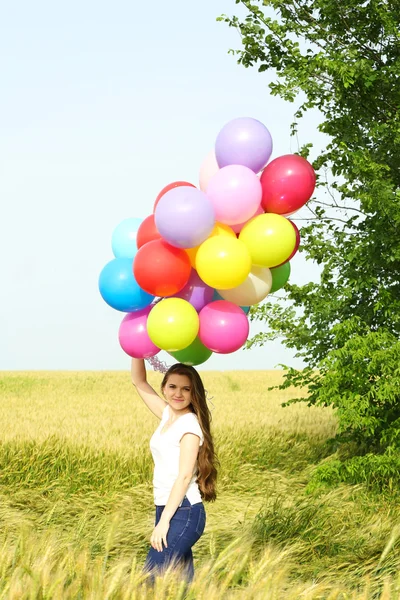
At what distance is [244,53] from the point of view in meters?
9.52

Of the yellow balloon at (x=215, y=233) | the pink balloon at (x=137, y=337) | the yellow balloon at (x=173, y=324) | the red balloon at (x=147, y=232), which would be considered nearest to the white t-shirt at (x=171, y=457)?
the yellow balloon at (x=173, y=324)

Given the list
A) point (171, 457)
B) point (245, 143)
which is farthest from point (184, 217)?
point (171, 457)

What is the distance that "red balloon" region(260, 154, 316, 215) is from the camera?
4844 mm

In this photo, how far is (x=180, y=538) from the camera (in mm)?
4070

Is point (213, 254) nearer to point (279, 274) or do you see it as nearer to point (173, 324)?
point (173, 324)

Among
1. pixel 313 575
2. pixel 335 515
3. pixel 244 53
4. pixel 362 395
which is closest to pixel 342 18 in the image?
pixel 244 53

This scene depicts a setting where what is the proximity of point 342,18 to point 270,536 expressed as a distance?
257 inches

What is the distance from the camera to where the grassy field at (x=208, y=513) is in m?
3.59

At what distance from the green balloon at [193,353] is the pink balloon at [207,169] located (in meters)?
1.19

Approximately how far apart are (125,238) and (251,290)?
3.51ft

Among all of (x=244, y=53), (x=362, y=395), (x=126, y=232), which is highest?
(x=244, y=53)

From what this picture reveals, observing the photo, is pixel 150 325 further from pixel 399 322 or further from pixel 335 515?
pixel 399 322

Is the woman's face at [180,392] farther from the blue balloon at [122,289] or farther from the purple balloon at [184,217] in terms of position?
the purple balloon at [184,217]

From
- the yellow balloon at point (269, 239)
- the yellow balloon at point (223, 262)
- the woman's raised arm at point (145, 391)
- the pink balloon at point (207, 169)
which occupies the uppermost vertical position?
the pink balloon at point (207, 169)
